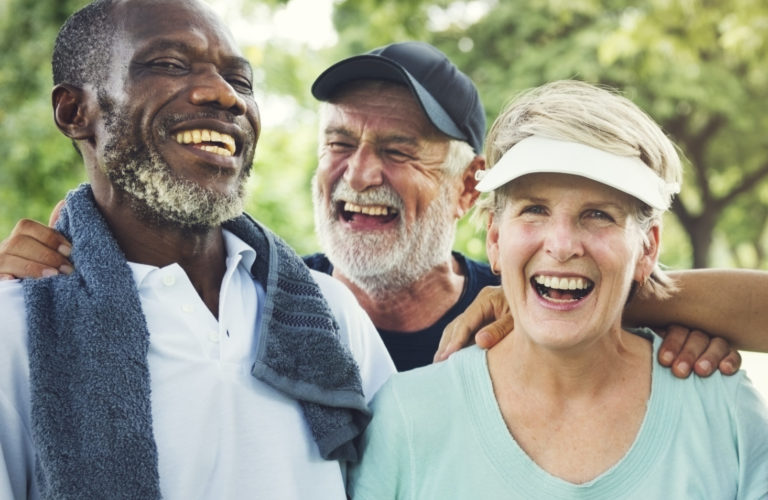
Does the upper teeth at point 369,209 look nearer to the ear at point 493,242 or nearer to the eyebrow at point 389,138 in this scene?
the eyebrow at point 389,138

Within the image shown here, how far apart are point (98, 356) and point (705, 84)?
13732mm

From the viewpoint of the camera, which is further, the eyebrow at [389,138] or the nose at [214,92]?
the eyebrow at [389,138]

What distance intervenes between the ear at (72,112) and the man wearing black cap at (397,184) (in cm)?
115

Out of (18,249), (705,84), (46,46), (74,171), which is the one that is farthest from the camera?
(705,84)

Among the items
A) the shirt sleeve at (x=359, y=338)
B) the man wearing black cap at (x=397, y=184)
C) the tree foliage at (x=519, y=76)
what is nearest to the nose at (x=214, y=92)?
the shirt sleeve at (x=359, y=338)

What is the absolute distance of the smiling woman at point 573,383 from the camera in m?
2.13

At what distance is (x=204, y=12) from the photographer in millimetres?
2324

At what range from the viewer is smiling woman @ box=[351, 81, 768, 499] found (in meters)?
2.13

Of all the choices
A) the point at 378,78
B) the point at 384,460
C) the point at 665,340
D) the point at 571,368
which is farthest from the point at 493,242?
the point at 378,78

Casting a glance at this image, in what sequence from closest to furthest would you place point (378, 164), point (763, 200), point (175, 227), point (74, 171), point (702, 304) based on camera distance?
1. point (175, 227)
2. point (702, 304)
3. point (378, 164)
4. point (74, 171)
5. point (763, 200)

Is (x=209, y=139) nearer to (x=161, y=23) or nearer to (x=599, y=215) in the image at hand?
(x=161, y=23)

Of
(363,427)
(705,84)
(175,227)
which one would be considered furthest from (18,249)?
(705,84)

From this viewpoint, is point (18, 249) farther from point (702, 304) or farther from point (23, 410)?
point (702, 304)

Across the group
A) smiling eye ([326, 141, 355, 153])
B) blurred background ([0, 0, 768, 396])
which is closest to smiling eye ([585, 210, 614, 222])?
smiling eye ([326, 141, 355, 153])
